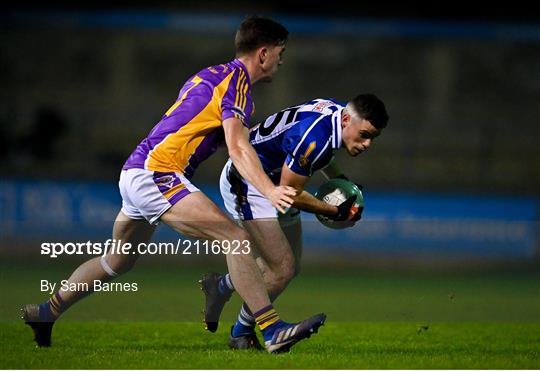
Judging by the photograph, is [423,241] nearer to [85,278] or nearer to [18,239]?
[18,239]

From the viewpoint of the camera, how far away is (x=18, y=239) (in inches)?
615

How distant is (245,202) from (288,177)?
2.24 feet

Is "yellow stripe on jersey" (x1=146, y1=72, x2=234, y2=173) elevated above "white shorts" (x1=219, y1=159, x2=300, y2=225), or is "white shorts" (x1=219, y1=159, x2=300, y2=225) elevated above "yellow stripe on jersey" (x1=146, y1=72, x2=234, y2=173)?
"yellow stripe on jersey" (x1=146, y1=72, x2=234, y2=173)

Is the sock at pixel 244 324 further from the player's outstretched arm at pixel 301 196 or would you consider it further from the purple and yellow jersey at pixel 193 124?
the purple and yellow jersey at pixel 193 124

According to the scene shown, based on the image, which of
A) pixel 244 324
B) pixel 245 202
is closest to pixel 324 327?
pixel 244 324

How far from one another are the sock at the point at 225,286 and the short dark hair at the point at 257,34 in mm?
1639

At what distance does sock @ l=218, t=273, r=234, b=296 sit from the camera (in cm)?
761

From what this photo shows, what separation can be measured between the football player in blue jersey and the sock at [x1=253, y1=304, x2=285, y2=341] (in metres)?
0.66

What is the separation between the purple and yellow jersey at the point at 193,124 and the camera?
689cm

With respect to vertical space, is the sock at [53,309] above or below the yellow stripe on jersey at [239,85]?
below

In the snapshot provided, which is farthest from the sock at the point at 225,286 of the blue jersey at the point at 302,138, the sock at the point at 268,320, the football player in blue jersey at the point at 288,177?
the sock at the point at 268,320

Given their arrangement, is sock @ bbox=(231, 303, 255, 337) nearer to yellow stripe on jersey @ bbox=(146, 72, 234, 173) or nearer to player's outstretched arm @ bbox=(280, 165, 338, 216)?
player's outstretched arm @ bbox=(280, 165, 338, 216)

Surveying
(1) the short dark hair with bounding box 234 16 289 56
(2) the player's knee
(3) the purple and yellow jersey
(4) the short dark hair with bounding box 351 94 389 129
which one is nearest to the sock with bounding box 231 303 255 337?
(2) the player's knee

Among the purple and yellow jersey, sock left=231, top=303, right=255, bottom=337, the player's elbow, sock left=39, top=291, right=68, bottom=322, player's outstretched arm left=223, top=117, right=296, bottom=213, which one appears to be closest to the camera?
player's outstretched arm left=223, top=117, right=296, bottom=213
